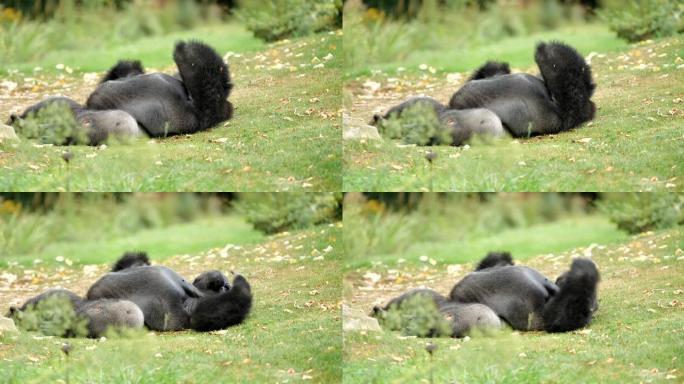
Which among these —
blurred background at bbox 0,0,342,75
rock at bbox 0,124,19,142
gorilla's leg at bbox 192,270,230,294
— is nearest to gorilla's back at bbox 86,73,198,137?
rock at bbox 0,124,19,142

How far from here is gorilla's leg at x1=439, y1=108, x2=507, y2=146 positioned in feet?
32.8

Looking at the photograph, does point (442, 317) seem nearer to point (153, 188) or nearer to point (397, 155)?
point (397, 155)

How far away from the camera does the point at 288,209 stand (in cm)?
1182

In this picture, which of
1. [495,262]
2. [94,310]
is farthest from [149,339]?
[495,262]

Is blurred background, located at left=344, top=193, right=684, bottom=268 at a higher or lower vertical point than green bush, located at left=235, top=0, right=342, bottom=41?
lower

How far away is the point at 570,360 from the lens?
29.6ft

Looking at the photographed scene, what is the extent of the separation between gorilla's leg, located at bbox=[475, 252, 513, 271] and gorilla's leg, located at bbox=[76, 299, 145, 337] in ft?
9.03

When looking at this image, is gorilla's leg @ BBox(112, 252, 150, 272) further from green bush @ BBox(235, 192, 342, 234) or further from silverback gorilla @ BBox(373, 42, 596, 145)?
silverback gorilla @ BBox(373, 42, 596, 145)

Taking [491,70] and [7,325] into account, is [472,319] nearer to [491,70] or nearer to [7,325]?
[491,70]

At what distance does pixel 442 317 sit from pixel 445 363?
0.42 metres

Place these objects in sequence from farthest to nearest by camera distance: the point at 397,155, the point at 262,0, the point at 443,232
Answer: the point at 262,0
the point at 443,232
the point at 397,155

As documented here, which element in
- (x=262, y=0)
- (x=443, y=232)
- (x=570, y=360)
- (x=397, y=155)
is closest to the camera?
(x=570, y=360)

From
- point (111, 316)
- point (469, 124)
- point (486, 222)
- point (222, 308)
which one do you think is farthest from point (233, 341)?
point (486, 222)

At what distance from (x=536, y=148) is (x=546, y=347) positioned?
5.79 feet
